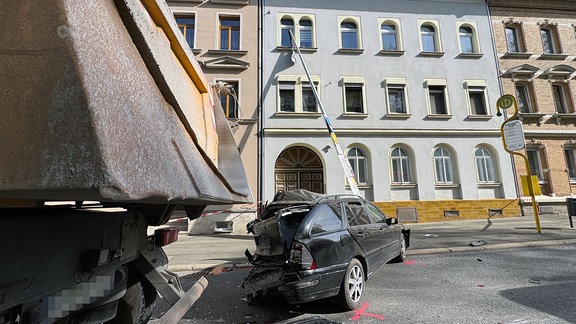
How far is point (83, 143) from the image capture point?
74cm

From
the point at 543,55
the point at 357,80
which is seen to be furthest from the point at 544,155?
the point at 357,80

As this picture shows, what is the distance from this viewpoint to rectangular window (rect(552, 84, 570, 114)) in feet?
50.8

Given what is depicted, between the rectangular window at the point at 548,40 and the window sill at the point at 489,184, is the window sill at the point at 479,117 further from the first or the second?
the rectangular window at the point at 548,40

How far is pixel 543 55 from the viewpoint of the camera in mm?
15617

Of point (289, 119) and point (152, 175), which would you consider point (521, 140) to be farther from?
point (152, 175)

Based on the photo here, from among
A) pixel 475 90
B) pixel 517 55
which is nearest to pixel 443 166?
pixel 475 90

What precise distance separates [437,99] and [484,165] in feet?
13.8

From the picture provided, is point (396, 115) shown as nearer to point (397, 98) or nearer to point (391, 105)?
point (391, 105)

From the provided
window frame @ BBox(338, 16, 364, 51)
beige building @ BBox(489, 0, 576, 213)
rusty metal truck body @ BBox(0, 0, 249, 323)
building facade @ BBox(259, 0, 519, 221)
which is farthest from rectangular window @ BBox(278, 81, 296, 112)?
rusty metal truck body @ BBox(0, 0, 249, 323)

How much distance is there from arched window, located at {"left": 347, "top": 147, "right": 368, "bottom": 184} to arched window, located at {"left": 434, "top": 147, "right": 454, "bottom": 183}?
12.1 feet

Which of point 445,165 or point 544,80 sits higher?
point 544,80

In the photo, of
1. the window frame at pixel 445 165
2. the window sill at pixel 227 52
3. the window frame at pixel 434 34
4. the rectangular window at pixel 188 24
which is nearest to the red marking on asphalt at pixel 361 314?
the window frame at pixel 445 165

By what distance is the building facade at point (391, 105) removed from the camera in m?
13.6

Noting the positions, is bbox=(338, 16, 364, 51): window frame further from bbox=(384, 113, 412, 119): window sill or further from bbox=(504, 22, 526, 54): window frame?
bbox=(504, 22, 526, 54): window frame
